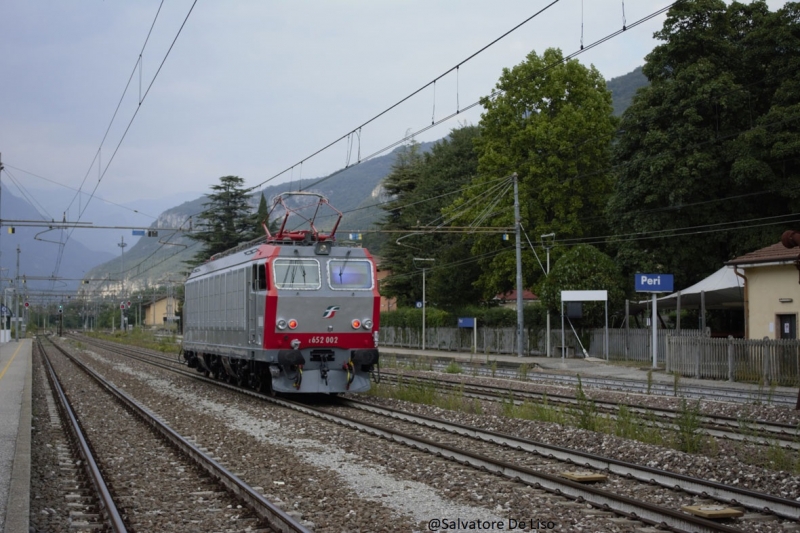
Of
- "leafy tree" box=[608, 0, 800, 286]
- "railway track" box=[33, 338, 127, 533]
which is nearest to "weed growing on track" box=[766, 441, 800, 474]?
"railway track" box=[33, 338, 127, 533]

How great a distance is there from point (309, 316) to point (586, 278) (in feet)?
67.7

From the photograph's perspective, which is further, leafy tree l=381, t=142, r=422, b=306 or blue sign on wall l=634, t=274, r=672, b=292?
leafy tree l=381, t=142, r=422, b=306

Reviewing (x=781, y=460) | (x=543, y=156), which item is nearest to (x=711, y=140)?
(x=543, y=156)

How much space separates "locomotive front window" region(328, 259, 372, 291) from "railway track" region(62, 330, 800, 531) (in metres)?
5.44

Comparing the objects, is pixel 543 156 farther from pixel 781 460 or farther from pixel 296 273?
pixel 781 460

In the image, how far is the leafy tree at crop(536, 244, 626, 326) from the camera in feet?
121

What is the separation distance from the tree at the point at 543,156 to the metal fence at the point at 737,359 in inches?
659

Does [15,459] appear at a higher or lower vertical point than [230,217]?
lower

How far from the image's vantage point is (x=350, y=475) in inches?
411

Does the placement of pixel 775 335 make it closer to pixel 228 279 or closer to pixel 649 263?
pixel 649 263

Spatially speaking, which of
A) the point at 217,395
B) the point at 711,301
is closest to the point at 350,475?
the point at 217,395

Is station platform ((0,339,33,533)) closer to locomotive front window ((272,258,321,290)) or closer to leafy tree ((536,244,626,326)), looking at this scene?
locomotive front window ((272,258,321,290))

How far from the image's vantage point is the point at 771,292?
87.6 ft

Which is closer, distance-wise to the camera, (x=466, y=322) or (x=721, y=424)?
(x=721, y=424)
